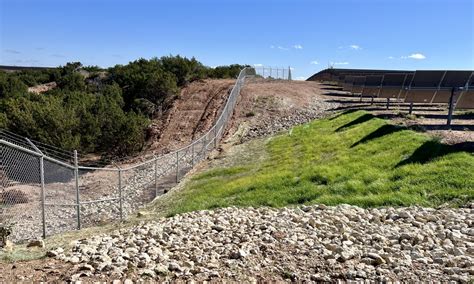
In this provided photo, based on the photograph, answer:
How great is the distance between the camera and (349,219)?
656 cm

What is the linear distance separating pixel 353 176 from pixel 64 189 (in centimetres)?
865

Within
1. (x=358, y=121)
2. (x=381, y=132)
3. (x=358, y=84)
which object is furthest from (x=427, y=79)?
(x=358, y=84)

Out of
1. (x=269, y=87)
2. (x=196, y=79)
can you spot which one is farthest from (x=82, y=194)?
(x=196, y=79)

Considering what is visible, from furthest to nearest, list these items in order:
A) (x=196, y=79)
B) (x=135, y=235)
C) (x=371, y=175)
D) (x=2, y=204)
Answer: (x=196, y=79), (x=2, y=204), (x=371, y=175), (x=135, y=235)

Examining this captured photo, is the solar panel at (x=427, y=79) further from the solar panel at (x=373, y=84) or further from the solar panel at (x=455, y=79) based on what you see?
the solar panel at (x=373, y=84)

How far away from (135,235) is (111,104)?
82.4ft

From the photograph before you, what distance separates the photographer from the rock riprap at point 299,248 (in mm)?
4766

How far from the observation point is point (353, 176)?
29.6 feet

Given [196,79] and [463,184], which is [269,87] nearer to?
[196,79]

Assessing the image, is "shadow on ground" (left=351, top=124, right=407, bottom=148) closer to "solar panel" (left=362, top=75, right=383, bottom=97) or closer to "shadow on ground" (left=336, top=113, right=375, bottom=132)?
"shadow on ground" (left=336, top=113, right=375, bottom=132)

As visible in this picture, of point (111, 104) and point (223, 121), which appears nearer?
point (223, 121)

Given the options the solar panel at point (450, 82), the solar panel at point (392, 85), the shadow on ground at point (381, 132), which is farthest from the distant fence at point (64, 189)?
the solar panel at point (450, 82)

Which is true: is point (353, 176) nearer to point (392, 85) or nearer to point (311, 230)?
point (311, 230)

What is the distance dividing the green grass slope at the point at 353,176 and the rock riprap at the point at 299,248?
0.79 m
